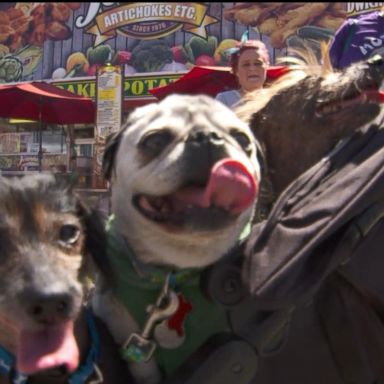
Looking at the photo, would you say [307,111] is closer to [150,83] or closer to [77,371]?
[77,371]

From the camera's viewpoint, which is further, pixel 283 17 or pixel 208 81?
pixel 283 17

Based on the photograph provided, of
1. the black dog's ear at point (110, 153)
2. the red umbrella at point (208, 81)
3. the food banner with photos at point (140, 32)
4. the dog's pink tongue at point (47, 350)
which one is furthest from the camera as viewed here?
the food banner with photos at point (140, 32)

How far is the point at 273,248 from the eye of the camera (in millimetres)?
1612

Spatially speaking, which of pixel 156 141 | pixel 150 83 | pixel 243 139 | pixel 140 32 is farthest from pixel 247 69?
pixel 140 32

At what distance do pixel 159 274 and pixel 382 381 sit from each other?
757mm

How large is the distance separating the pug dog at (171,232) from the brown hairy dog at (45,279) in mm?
102

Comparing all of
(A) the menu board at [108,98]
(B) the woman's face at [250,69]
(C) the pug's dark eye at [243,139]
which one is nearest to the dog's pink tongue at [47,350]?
(C) the pug's dark eye at [243,139]

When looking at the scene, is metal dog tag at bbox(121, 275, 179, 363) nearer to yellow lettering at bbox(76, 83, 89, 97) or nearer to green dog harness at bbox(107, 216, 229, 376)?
green dog harness at bbox(107, 216, 229, 376)

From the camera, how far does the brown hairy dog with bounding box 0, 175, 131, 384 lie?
160 centimetres

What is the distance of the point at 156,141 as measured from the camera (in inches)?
77.7

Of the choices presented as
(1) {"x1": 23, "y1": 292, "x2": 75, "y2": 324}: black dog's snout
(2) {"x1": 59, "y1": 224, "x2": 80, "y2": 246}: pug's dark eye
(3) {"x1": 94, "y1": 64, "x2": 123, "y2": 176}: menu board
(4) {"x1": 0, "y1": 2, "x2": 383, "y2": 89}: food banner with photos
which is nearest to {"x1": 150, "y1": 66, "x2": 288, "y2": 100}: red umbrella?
(3) {"x1": 94, "y1": 64, "x2": 123, "y2": 176}: menu board

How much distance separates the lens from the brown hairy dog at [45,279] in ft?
5.25

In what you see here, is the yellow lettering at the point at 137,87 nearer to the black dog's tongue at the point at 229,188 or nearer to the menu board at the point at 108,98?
the menu board at the point at 108,98

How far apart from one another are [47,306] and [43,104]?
7.58 meters
